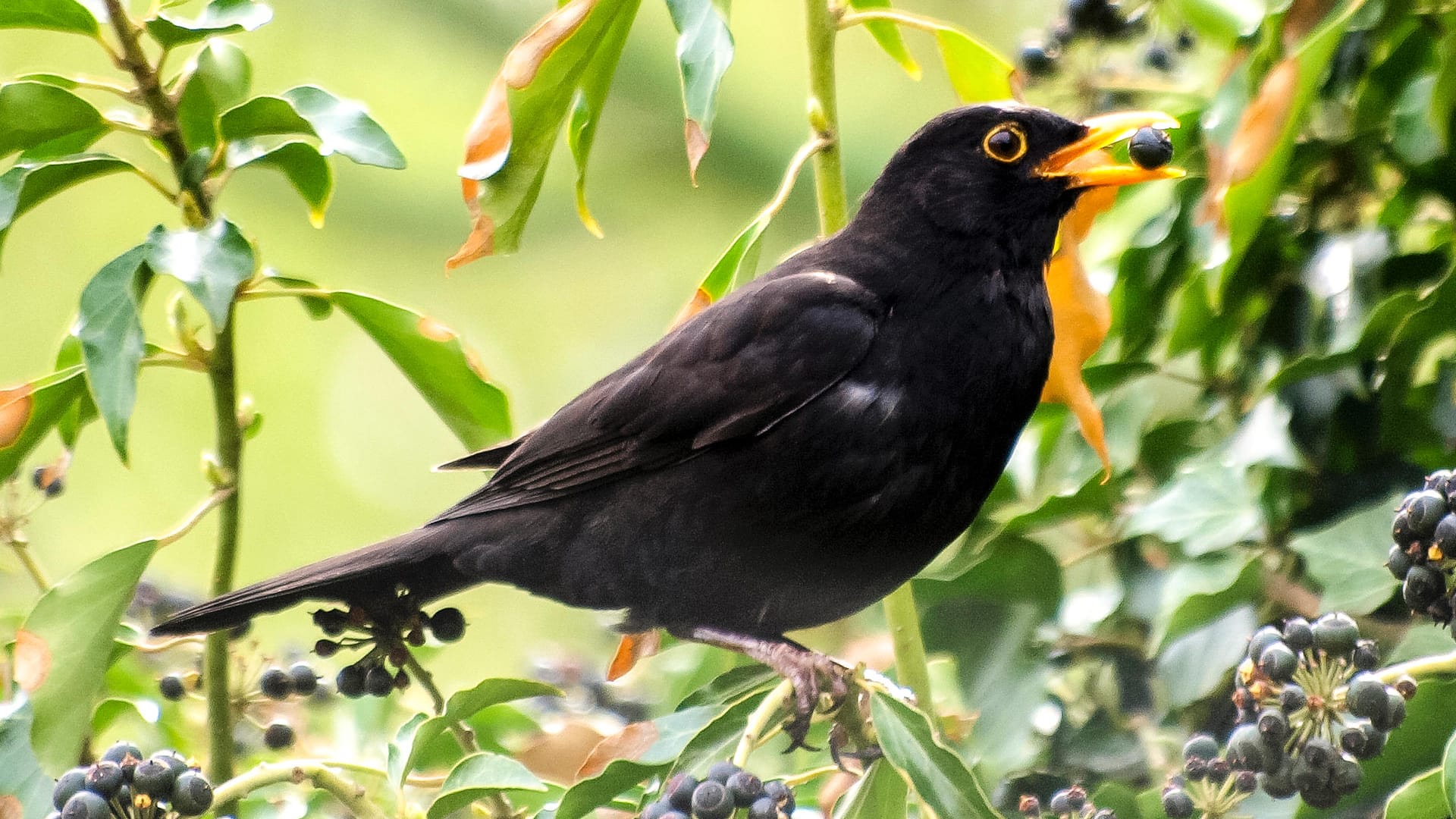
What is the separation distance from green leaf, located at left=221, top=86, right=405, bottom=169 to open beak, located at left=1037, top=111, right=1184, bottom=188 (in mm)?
1161

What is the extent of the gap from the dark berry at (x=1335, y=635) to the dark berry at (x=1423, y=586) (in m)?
0.09

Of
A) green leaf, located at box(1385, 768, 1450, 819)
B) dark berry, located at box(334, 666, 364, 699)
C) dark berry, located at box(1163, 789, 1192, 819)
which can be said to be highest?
dark berry, located at box(334, 666, 364, 699)

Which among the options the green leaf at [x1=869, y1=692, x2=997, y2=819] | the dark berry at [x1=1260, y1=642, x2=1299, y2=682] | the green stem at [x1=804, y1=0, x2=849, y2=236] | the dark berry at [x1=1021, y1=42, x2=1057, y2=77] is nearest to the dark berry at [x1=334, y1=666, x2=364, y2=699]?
the green leaf at [x1=869, y1=692, x2=997, y2=819]

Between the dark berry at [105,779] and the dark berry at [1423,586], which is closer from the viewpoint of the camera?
the dark berry at [1423,586]

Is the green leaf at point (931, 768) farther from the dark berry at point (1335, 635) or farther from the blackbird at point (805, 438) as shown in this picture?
the dark berry at point (1335, 635)

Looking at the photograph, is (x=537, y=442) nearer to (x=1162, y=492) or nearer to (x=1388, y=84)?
(x=1162, y=492)

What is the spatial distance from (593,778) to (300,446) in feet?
28.1

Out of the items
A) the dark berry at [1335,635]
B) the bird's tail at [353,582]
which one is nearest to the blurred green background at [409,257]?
the bird's tail at [353,582]

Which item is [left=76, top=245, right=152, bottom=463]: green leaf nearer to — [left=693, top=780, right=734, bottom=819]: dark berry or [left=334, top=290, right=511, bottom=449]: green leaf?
[left=334, top=290, right=511, bottom=449]: green leaf

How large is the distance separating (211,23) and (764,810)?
1.32 metres

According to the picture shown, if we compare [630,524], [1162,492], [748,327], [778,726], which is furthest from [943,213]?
[778,726]

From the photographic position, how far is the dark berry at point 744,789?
182 cm

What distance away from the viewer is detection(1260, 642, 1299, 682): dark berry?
6.07ft

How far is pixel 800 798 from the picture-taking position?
2605 mm
